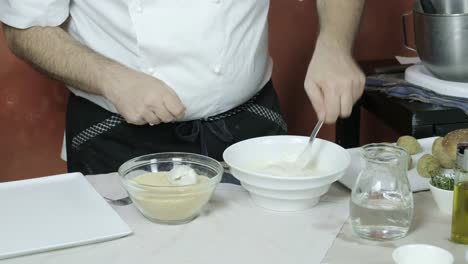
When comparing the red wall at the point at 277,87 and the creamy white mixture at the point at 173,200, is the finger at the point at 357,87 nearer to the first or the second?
the creamy white mixture at the point at 173,200

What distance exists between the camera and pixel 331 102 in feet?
4.63

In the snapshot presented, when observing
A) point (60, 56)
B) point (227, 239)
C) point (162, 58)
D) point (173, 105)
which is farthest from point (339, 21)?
point (227, 239)

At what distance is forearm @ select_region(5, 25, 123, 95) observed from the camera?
5.12 feet

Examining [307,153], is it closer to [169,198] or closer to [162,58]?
[169,198]

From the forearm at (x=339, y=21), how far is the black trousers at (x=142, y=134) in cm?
25

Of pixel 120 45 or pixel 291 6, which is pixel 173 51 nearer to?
pixel 120 45

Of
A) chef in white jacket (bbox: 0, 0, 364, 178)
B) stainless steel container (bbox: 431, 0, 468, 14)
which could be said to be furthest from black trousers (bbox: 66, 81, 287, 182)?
stainless steel container (bbox: 431, 0, 468, 14)

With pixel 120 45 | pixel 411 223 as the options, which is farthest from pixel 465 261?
pixel 120 45

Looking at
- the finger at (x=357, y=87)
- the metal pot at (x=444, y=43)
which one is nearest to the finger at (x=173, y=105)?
the finger at (x=357, y=87)

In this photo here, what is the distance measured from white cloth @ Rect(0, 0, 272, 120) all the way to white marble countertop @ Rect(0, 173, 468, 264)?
0.43m

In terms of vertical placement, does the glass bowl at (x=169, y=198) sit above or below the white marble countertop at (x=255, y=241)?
above

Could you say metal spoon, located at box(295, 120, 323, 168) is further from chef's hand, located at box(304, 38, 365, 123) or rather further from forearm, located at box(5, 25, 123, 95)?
forearm, located at box(5, 25, 123, 95)

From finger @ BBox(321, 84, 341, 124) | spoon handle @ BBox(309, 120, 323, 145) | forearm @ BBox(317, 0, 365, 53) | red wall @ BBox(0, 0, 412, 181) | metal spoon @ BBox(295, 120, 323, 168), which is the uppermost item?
forearm @ BBox(317, 0, 365, 53)

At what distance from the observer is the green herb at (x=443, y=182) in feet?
4.10
